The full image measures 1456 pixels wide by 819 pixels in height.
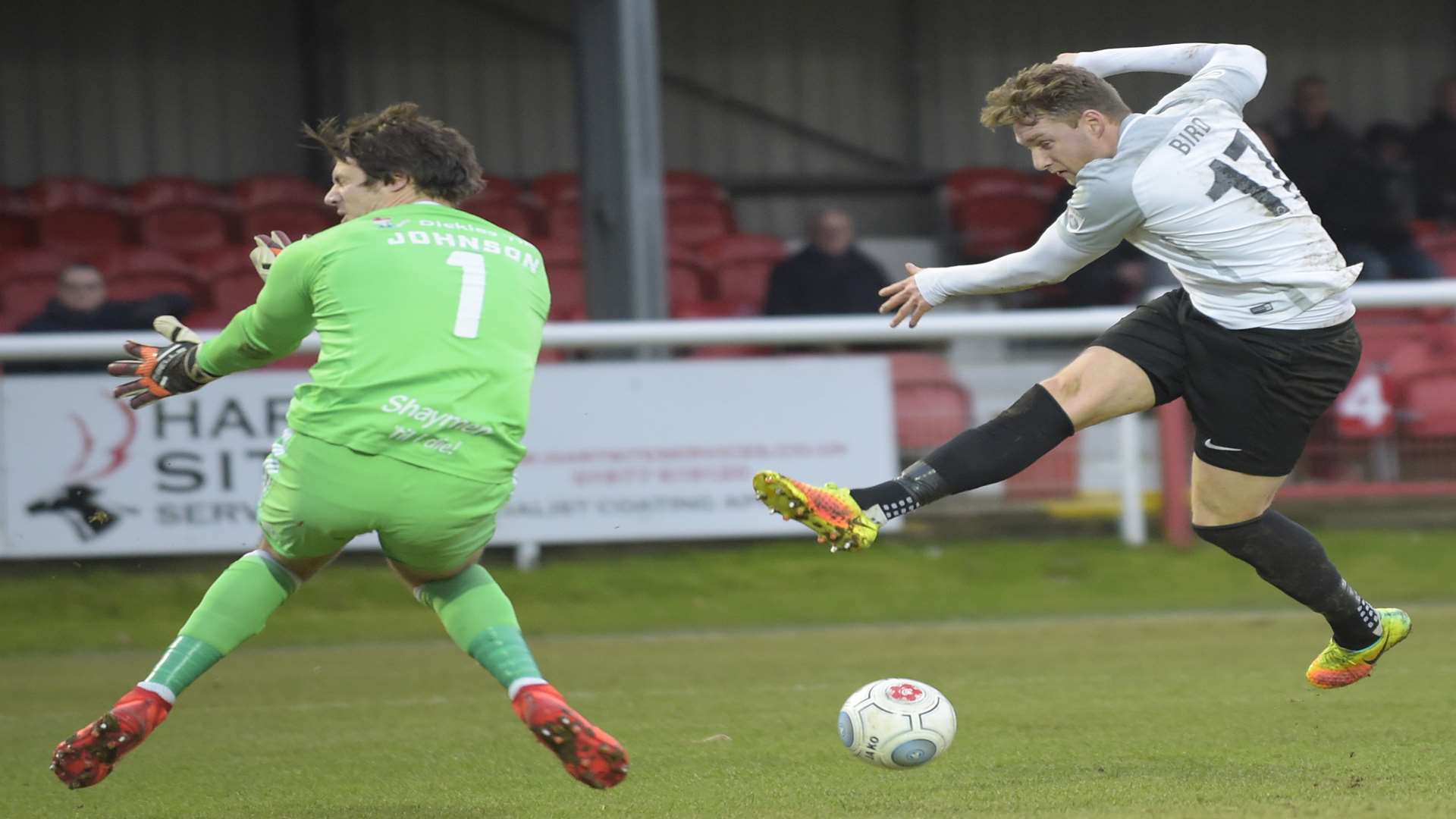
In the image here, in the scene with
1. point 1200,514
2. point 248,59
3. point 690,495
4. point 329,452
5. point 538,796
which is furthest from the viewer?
point 248,59

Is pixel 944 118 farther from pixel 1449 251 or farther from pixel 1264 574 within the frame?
pixel 1264 574

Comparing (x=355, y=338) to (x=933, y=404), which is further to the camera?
(x=933, y=404)

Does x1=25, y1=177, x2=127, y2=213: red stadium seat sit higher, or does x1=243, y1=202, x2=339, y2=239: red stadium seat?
x1=25, y1=177, x2=127, y2=213: red stadium seat

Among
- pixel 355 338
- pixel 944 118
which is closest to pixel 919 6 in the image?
pixel 944 118

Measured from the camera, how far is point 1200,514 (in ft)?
17.7

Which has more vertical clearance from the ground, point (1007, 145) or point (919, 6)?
point (919, 6)

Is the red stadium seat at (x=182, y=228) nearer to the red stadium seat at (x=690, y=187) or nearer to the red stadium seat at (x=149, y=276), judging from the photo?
the red stadium seat at (x=149, y=276)

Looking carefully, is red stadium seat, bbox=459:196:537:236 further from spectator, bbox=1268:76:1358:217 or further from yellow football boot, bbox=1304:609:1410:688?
yellow football boot, bbox=1304:609:1410:688

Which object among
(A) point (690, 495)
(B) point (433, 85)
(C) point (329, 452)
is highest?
(B) point (433, 85)

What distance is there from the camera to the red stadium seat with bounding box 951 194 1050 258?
48.6 feet

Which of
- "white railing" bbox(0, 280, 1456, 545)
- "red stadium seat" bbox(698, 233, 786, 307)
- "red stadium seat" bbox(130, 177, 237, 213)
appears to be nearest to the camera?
"white railing" bbox(0, 280, 1456, 545)

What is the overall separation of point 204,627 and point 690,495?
16.1ft

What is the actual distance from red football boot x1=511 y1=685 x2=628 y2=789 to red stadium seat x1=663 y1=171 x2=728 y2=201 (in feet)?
38.0

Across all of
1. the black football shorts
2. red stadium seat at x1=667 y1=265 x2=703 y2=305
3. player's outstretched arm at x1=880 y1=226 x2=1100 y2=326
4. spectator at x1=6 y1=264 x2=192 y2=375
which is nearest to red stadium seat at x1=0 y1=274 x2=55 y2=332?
spectator at x1=6 y1=264 x2=192 y2=375
